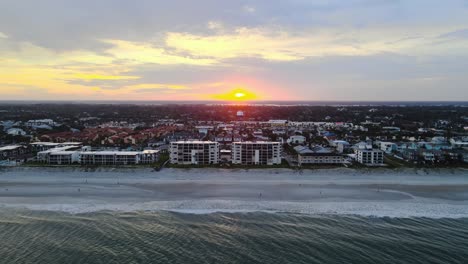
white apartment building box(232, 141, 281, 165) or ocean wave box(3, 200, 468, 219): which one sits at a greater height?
white apartment building box(232, 141, 281, 165)

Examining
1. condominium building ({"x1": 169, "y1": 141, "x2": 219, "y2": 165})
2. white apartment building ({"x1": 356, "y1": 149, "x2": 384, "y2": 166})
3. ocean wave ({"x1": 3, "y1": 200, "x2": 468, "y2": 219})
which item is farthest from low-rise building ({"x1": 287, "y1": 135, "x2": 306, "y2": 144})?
ocean wave ({"x1": 3, "y1": 200, "x2": 468, "y2": 219})

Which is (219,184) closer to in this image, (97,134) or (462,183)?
(462,183)

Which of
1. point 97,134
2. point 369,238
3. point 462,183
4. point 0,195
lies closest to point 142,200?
point 0,195

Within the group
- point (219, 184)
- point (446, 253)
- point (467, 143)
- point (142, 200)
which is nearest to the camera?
point (446, 253)

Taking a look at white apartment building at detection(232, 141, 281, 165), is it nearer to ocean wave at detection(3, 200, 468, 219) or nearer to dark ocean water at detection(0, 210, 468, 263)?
ocean wave at detection(3, 200, 468, 219)

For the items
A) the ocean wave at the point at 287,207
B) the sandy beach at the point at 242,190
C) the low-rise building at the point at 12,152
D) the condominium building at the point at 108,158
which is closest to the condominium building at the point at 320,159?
the sandy beach at the point at 242,190

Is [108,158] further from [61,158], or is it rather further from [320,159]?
[320,159]

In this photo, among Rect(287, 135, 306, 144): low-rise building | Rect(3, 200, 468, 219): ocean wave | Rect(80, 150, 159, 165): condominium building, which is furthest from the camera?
Rect(287, 135, 306, 144): low-rise building

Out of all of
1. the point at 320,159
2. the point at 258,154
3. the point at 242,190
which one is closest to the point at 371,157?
the point at 320,159
